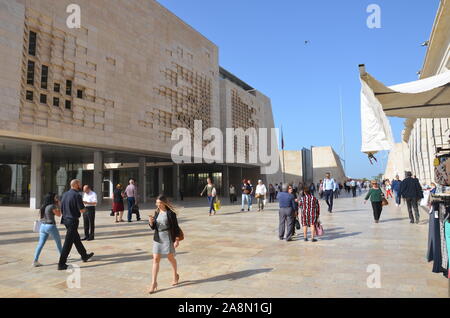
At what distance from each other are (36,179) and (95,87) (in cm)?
737

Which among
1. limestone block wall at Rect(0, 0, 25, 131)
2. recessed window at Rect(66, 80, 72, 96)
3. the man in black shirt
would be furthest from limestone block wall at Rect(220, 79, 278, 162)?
the man in black shirt

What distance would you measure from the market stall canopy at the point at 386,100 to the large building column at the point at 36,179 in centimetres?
2183

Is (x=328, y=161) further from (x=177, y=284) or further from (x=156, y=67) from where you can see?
(x=177, y=284)

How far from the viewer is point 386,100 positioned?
15.8ft

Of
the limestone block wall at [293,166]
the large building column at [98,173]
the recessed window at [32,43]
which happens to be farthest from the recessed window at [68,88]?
the limestone block wall at [293,166]

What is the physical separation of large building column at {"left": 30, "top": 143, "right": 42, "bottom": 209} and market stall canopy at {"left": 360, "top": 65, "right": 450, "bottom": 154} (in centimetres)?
2183

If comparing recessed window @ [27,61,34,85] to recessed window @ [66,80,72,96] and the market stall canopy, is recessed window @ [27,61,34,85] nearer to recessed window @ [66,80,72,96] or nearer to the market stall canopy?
recessed window @ [66,80,72,96]

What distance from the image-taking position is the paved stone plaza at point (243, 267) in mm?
4492

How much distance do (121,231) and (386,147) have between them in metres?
8.96

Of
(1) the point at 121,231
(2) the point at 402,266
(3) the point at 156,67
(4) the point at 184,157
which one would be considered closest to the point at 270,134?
(4) the point at 184,157

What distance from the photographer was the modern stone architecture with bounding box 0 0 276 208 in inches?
669

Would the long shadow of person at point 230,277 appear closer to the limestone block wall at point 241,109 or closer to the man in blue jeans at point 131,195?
the man in blue jeans at point 131,195

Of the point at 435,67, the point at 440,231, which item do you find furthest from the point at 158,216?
the point at 435,67
